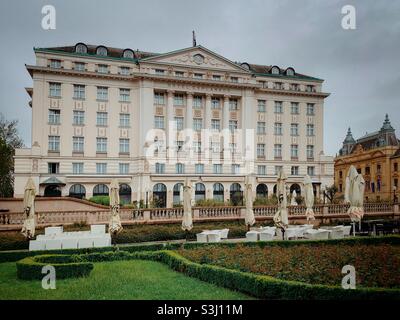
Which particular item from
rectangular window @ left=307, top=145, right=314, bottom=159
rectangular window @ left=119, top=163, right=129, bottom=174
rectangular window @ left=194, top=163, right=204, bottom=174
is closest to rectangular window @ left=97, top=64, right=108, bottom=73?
rectangular window @ left=119, top=163, right=129, bottom=174

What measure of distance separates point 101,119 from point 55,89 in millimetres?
6419

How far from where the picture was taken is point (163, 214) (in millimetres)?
23547

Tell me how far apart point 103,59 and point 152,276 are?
37.7 meters

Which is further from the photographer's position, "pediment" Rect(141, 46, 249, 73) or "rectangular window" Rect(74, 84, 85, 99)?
"pediment" Rect(141, 46, 249, 73)

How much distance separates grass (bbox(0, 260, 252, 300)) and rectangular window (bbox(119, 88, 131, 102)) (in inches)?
1357

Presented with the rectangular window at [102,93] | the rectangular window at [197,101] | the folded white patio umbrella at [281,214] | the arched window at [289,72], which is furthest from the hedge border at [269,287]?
the arched window at [289,72]

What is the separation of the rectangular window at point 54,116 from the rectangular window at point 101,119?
4.65 metres

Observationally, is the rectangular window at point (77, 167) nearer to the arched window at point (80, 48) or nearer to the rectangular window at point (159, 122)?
the rectangular window at point (159, 122)

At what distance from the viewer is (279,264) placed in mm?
11109

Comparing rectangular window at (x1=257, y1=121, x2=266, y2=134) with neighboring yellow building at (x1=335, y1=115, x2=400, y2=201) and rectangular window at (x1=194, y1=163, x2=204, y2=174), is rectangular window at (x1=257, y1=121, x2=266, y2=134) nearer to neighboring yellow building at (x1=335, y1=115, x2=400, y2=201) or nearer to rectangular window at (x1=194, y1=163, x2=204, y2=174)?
rectangular window at (x1=194, y1=163, x2=204, y2=174)

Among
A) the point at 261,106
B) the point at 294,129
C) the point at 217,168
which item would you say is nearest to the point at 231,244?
the point at 217,168

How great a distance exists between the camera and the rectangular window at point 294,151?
51.0 m

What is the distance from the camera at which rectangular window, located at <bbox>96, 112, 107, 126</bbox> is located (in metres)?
43.8
